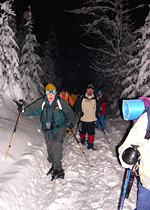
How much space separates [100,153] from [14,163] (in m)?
3.63

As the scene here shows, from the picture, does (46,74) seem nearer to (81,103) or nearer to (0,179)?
(81,103)

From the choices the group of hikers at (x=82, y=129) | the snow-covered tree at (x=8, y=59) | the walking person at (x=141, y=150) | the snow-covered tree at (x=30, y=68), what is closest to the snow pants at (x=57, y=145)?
the group of hikers at (x=82, y=129)

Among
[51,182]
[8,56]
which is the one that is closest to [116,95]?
[8,56]

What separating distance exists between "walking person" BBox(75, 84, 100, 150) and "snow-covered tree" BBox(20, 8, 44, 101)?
971 cm

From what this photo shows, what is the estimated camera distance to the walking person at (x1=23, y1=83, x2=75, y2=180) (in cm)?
526

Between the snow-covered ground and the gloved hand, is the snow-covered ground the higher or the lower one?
the lower one

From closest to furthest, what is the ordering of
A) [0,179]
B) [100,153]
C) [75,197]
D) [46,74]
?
[0,179], [75,197], [100,153], [46,74]

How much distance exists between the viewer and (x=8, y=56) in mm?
11680

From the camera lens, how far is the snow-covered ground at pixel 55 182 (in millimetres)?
4047

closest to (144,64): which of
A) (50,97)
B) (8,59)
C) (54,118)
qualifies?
(50,97)

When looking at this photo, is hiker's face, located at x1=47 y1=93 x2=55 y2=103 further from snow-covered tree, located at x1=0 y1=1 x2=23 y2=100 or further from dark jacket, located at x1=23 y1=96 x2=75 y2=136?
snow-covered tree, located at x1=0 y1=1 x2=23 y2=100

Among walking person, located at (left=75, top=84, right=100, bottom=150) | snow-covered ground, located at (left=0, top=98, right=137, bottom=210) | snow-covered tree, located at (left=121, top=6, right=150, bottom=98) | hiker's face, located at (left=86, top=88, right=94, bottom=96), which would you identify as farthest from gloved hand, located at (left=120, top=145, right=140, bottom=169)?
snow-covered tree, located at (left=121, top=6, right=150, bottom=98)

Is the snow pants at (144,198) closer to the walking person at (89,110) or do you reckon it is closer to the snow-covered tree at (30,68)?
the walking person at (89,110)

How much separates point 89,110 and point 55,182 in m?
3.39
